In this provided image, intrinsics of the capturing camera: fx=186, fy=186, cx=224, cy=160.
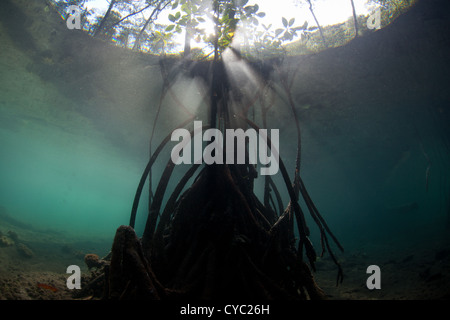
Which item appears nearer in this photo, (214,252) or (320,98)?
(214,252)

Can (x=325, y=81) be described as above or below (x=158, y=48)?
below

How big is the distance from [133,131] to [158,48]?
21.0ft

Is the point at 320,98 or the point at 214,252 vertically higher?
the point at 320,98

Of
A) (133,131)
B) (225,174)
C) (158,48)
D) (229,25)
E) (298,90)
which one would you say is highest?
(158,48)

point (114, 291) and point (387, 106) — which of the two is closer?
point (114, 291)

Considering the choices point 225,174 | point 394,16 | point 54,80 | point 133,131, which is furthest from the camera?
point 133,131

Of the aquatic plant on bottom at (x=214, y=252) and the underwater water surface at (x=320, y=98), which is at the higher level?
the underwater water surface at (x=320, y=98)

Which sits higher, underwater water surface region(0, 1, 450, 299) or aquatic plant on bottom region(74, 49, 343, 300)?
underwater water surface region(0, 1, 450, 299)

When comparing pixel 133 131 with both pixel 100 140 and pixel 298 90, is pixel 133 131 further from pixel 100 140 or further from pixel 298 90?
pixel 298 90

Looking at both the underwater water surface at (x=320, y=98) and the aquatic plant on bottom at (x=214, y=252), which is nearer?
the aquatic plant on bottom at (x=214, y=252)

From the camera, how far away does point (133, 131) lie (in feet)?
41.4

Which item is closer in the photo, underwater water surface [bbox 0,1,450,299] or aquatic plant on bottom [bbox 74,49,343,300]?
aquatic plant on bottom [bbox 74,49,343,300]
